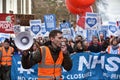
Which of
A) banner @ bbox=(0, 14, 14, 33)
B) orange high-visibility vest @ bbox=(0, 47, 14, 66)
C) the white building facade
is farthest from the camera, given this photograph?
the white building facade

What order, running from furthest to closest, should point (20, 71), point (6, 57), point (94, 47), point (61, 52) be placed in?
point (6, 57) < point (94, 47) < point (20, 71) < point (61, 52)

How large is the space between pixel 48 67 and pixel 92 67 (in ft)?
19.9

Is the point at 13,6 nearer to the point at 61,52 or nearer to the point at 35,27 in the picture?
the point at 35,27

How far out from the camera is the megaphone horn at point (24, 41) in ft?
26.9

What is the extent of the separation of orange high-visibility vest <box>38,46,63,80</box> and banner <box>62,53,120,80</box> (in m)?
5.70

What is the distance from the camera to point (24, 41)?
834 centimetres

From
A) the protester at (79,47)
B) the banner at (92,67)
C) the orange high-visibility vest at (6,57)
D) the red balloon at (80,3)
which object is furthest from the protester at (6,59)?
the red balloon at (80,3)

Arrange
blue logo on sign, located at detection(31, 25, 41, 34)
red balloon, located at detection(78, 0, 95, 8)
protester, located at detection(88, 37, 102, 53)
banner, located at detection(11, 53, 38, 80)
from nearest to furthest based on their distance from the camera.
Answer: banner, located at detection(11, 53, 38, 80) < protester, located at detection(88, 37, 102, 53) < red balloon, located at detection(78, 0, 95, 8) < blue logo on sign, located at detection(31, 25, 41, 34)

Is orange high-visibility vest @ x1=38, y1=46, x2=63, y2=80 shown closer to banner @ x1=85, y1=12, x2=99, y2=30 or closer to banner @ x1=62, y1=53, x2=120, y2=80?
banner @ x1=62, y1=53, x2=120, y2=80

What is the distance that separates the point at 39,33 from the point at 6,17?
1582 mm

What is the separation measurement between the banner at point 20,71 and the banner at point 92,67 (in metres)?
1.02

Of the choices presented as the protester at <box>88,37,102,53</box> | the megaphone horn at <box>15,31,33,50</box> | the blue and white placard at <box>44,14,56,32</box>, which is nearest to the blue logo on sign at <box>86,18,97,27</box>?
the protester at <box>88,37,102,53</box>

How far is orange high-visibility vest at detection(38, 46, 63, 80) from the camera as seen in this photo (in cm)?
852

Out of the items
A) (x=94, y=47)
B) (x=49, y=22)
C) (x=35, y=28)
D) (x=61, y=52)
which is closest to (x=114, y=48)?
(x=94, y=47)
